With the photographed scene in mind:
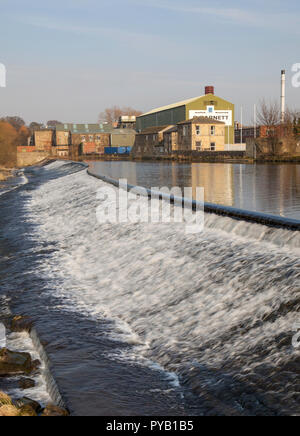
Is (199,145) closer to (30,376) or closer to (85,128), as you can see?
(85,128)

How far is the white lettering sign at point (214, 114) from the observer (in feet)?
223

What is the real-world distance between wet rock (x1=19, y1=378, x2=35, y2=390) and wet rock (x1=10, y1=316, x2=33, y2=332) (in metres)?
1.75

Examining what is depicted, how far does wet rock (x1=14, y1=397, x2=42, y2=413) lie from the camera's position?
498 cm

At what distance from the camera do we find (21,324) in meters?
7.67

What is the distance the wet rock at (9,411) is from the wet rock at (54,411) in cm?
30

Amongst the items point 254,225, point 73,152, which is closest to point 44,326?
point 254,225

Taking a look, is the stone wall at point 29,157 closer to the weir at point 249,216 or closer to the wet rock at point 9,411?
the weir at point 249,216

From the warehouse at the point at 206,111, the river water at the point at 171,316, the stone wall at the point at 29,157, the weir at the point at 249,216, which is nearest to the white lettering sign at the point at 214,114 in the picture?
the warehouse at the point at 206,111

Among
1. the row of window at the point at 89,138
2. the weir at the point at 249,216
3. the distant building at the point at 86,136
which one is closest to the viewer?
the weir at the point at 249,216

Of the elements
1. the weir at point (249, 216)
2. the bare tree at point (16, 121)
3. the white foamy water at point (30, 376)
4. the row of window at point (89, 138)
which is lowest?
the white foamy water at point (30, 376)

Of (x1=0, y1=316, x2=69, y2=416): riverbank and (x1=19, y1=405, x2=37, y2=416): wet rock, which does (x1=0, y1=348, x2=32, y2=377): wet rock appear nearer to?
(x1=0, y1=316, x2=69, y2=416): riverbank

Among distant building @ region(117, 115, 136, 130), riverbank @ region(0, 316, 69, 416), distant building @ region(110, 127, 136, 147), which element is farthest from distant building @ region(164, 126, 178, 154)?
riverbank @ region(0, 316, 69, 416)

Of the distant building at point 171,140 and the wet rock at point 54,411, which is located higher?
the distant building at point 171,140
